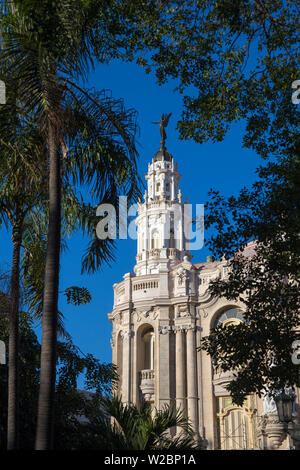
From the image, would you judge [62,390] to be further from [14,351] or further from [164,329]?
[164,329]

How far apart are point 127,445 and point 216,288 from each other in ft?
13.9

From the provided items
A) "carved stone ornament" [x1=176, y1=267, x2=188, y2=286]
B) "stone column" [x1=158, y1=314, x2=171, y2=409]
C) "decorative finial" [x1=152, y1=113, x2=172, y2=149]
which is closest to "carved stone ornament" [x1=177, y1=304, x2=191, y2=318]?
"stone column" [x1=158, y1=314, x2=171, y2=409]

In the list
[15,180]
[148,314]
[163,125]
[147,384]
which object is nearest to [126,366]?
[147,384]

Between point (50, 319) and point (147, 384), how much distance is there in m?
30.2

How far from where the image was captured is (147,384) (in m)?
38.0

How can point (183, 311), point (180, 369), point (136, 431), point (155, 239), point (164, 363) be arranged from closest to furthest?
point (136, 431), point (180, 369), point (164, 363), point (183, 311), point (155, 239)

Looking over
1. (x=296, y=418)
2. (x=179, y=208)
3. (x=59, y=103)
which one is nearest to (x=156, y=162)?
(x=179, y=208)

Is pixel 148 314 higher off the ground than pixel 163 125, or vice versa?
pixel 163 125

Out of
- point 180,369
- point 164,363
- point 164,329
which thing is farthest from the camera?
point 164,329

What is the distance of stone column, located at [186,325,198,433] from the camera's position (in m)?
35.8

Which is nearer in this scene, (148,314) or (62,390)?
(62,390)

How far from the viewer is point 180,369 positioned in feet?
122

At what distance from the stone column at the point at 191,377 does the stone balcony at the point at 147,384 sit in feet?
8.31

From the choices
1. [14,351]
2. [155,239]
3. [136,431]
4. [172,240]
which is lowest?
[136,431]
